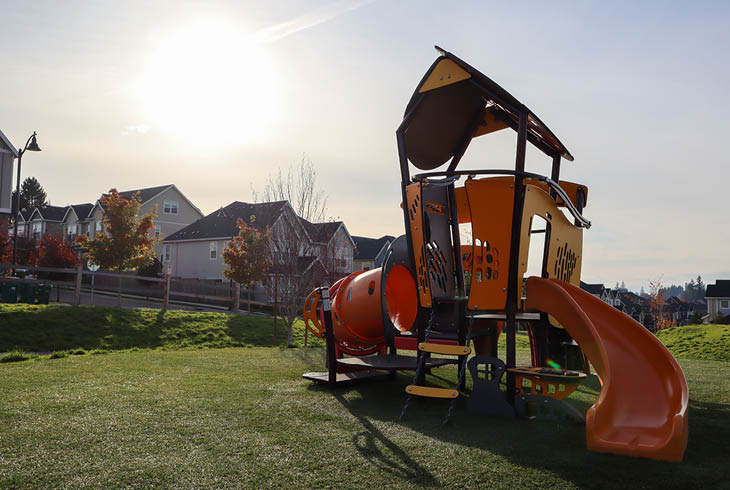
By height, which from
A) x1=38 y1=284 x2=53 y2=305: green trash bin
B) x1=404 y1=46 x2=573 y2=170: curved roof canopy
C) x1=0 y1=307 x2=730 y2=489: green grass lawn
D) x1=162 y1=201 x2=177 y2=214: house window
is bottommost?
x1=38 y1=284 x2=53 y2=305: green trash bin

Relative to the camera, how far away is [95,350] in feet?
44.8

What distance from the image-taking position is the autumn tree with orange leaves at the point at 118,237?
3331cm

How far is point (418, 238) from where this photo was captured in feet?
22.8

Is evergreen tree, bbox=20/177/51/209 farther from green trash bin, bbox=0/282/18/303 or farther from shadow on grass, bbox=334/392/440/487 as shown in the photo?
shadow on grass, bbox=334/392/440/487

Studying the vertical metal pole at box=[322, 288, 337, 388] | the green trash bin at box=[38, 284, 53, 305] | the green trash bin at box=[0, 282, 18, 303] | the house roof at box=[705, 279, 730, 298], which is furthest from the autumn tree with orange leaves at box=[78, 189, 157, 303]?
the house roof at box=[705, 279, 730, 298]

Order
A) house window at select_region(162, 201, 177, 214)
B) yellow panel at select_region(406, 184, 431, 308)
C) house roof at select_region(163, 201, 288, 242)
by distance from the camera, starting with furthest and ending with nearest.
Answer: house window at select_region(162, 201, 177, 214) < house roof at select_region(163, 201, 288, 242) < yellow panel at select_region(406, 184, 431, 308)

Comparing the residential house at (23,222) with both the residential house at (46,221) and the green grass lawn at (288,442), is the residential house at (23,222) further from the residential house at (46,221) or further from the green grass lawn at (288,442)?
the green grass lawn at (288,442)

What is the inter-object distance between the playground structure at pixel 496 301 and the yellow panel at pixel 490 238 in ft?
0.04

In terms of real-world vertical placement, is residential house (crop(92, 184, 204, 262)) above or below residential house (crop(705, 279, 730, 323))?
above

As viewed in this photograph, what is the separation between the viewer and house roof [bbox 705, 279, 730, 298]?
2514 inches

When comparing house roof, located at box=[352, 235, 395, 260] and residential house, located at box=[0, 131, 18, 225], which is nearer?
residential house, located at box=[0, 131, 18, 225]

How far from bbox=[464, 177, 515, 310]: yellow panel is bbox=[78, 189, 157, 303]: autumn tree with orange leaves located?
31050mm

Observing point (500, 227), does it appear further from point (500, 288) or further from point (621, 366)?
point (621, 366)

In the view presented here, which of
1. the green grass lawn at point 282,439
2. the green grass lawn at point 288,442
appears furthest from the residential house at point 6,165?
the green grass lawn at point 288,442
